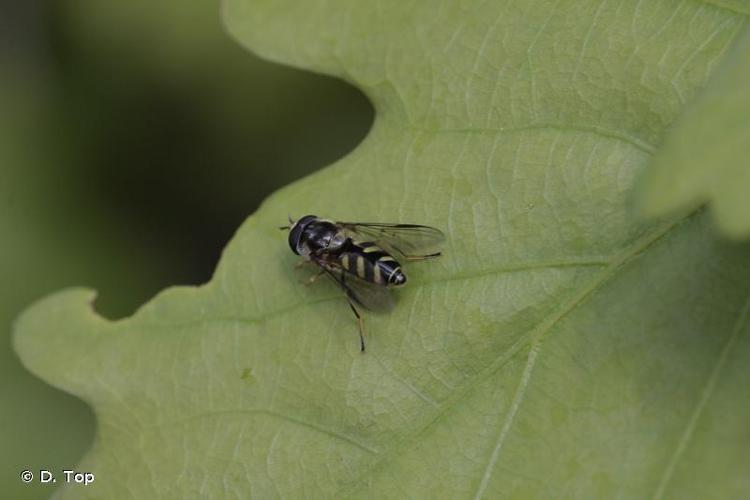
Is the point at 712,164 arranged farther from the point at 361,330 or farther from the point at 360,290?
the point at 360,290

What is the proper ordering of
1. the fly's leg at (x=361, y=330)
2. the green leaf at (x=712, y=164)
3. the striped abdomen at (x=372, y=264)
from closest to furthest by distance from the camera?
the green leaf at (x=712, y=164), the fly's leg at (x=361, y=330), the striped abdomen at (x=372, y=264)

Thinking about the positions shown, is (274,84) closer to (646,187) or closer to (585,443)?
(585,443)

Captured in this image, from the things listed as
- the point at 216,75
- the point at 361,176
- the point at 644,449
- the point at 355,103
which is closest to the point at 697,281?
the point at 644,449

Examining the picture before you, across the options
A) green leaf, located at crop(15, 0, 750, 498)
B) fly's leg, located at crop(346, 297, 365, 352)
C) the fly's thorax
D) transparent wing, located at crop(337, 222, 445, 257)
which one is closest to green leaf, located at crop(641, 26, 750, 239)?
green leaf, located at crop(15, 0, 750, 498)

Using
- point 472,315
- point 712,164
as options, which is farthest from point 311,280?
point 712,164

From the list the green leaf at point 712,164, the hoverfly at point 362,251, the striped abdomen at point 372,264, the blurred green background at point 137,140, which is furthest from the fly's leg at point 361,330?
the blurred green background at point 137,140

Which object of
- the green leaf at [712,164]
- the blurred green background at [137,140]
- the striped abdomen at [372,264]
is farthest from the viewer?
the blurred green background at [137,140]

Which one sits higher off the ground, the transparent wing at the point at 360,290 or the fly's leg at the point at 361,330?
the transparent wing at the point at 360,290

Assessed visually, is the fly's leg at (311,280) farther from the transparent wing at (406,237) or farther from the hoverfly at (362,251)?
the transparent wing at (406,237)
